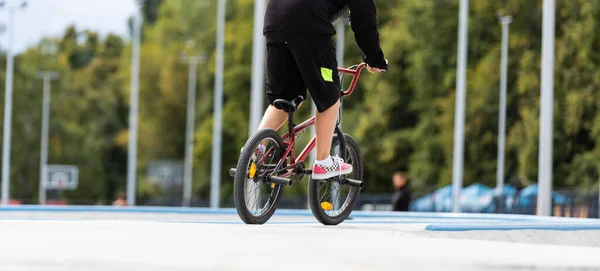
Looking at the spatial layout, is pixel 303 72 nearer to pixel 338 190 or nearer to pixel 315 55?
pixel 315 55

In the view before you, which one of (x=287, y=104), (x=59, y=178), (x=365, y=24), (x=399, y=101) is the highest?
(x=399, y=101)

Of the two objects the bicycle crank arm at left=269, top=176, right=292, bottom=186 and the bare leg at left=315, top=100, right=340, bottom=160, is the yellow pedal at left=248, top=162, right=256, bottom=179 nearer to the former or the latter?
the bicycle crank arm at left=269, top=176, right=292, bottom=186

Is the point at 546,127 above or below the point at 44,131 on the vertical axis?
below

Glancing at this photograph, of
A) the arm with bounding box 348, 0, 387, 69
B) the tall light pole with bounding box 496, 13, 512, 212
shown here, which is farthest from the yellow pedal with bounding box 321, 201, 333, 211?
the tall light pole with bounding box 496, 13, 512, 212

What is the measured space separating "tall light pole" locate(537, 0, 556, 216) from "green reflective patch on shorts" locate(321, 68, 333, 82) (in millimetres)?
9247

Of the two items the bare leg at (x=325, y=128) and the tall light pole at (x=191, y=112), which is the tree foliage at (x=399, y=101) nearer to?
the tall light pole at (x=191, y=112)

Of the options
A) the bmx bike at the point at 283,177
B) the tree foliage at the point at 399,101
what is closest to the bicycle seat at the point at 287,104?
the bmx bike at the point at 283,177

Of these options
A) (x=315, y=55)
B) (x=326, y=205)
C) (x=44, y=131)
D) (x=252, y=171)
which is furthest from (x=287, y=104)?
(x=44, y=131)

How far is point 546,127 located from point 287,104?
31.9 ft

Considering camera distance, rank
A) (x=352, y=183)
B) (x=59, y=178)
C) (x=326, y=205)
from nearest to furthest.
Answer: (x=326, y=205), (x=352, y=183), (x=59, y=178)

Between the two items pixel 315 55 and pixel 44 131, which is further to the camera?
pixel 44 131

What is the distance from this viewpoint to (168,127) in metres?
77.6

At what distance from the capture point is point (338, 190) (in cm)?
930

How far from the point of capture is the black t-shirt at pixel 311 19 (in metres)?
8.54
